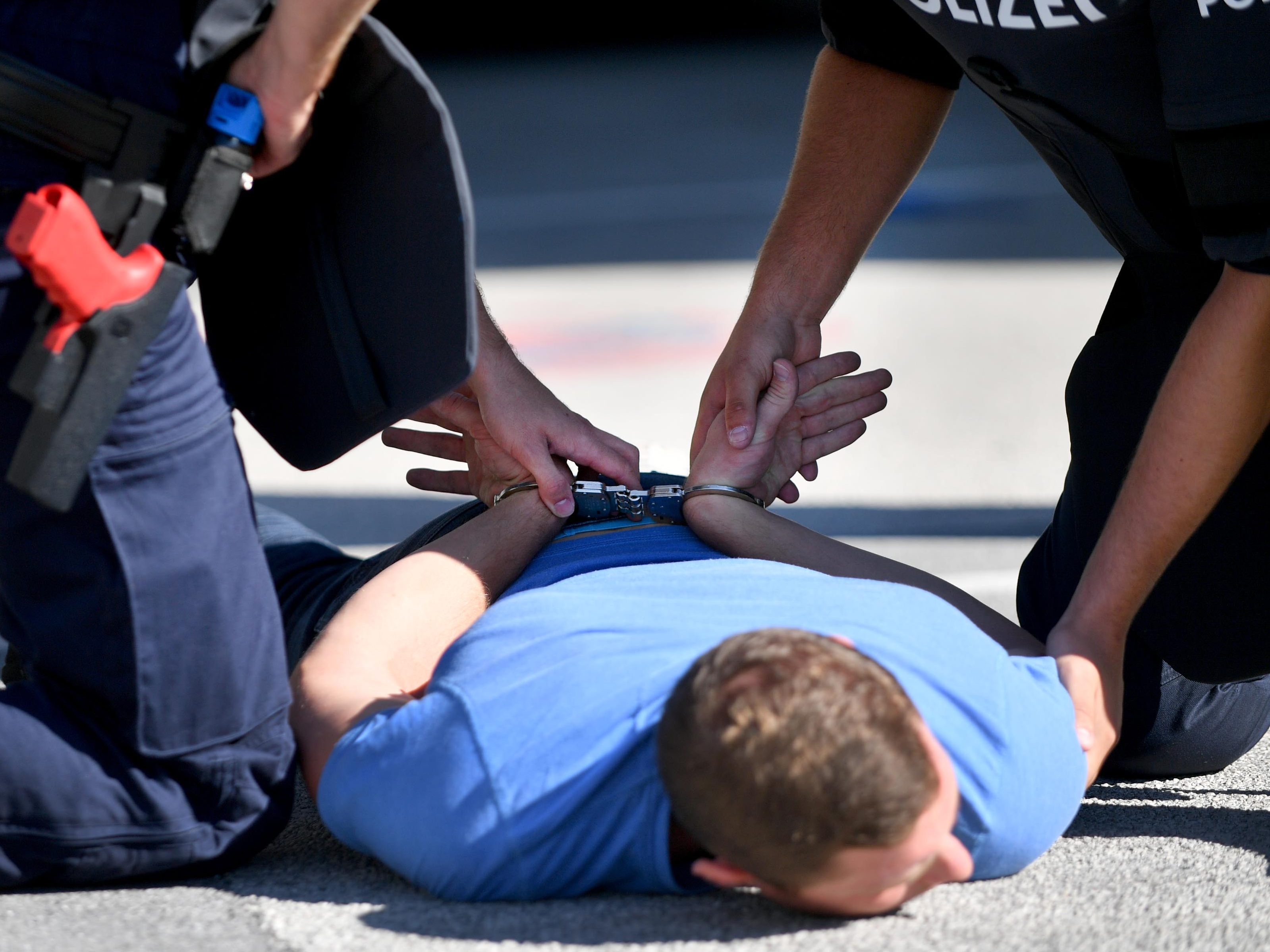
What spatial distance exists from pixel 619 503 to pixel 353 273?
2.08ft

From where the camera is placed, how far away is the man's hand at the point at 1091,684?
5.85ft

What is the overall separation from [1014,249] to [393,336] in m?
5.85

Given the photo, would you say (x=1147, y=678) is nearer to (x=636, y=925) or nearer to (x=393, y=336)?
(x=636, y=925)

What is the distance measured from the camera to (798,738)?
1.38m

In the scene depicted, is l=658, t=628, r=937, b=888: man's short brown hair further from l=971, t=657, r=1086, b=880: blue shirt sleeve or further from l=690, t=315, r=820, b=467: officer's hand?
l=690, t=315, r=820, b=467: officer's hand

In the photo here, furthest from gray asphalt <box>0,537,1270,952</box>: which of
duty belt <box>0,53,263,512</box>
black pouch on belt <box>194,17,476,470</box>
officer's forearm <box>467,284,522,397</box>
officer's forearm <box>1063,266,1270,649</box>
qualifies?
officer's forearm <box>467,284,522,397</box>

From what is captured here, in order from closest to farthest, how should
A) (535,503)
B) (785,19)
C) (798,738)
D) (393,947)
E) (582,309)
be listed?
(798,738) → (393,947) → (535,503) → (582,309) → (785,19)

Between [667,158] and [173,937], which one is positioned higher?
[667,158]

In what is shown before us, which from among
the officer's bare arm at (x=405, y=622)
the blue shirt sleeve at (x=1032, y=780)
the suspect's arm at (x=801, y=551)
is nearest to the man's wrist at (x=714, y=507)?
the suspect's arm at (x=801, y=551)

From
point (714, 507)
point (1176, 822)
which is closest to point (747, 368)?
point (714, 507)

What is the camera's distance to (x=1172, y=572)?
2.29 metres

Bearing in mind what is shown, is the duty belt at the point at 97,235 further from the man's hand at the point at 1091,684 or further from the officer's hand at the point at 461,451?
the man's hand at the point at 1091,684

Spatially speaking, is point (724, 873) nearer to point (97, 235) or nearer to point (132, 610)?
point (132, 610)

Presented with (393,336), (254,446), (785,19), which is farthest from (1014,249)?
(785,19)
